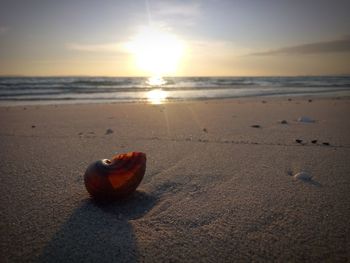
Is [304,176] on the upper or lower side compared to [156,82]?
lower

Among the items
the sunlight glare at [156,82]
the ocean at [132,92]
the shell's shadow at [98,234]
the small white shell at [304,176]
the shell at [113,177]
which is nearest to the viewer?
the shell's shadow at [98,234]

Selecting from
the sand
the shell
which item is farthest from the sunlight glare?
the shell

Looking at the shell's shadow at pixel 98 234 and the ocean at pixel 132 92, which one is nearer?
the shell's shadow at pixel 98 234

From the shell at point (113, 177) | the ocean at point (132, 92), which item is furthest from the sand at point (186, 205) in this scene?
the ocean at point (132, 92)

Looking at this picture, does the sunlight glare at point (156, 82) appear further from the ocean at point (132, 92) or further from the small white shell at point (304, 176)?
the small white shell at point (304, 176)

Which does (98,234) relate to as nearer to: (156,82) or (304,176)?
(304,176)

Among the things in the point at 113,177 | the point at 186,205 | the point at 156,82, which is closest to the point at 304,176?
the point at 186,205
